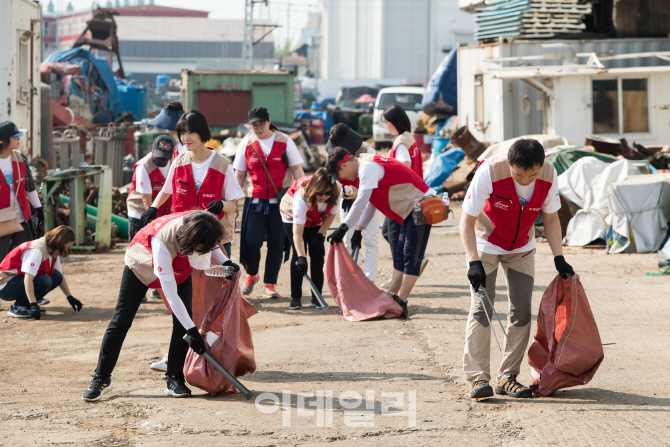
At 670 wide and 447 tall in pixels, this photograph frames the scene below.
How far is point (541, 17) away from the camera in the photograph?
56.1ft

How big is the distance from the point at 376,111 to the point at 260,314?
1910cm

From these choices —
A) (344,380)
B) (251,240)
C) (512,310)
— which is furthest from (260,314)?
(512,310)

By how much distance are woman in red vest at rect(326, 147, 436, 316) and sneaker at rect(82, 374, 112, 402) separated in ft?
8.57

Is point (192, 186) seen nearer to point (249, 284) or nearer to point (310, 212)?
point (310, 212)

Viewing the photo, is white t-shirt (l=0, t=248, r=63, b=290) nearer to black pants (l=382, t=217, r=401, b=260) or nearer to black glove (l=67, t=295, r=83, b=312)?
black glove (l=67, t=295, r=83, b=312)

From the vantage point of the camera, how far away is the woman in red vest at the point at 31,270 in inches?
291

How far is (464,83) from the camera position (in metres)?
19.7

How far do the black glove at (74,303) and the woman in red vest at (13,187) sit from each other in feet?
2.48

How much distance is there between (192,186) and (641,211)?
21.0 feet

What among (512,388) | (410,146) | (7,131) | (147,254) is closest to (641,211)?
(410,146)

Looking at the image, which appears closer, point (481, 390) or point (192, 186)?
point (481, 390)

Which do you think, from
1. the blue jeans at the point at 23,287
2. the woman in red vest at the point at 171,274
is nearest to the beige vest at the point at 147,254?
Answer: the woman in red vest at the point at 171,274

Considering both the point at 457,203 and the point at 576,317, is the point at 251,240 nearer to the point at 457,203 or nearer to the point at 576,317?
the point at 576,317

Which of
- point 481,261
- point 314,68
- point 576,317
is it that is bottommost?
point 576,317
